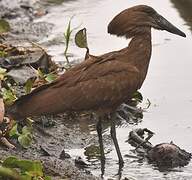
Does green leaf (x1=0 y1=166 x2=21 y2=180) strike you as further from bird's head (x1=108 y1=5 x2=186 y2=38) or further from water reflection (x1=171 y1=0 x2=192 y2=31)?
water reflection (x1=171 y1=0 x2=192 y2=31)

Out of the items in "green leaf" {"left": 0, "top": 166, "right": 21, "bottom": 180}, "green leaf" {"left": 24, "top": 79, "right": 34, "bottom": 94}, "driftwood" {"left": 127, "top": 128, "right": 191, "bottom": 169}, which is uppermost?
"green leaf" {"left": 0, "top": 166, "right": 21, "bottom": 180}

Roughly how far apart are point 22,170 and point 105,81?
139 cm

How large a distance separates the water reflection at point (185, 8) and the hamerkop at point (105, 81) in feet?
12.5

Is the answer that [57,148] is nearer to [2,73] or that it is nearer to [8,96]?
[8,96]

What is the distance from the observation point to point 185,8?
482 inches

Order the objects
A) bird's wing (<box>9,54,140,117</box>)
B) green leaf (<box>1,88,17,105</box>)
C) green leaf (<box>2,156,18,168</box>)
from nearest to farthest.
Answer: green leaf (<box>2,156,18,168</box>) → bird's wing (<box>9,54,140,117</box>) → green leaf (<box>1,88,17,105</box>)

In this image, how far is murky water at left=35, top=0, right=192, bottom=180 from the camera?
24.5 ft

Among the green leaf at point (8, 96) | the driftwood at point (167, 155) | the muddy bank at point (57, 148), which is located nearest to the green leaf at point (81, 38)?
the muddy bank at point (57, 148)

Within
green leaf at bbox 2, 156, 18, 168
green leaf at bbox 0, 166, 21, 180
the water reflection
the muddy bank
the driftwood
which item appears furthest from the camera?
the water reflection

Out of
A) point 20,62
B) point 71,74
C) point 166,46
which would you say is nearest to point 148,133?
point 71,74

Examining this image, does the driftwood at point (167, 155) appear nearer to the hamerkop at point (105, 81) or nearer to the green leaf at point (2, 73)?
the hamerkop at point (105, 81)

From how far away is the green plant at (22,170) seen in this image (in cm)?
591

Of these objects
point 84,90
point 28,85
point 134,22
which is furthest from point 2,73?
point 134,22

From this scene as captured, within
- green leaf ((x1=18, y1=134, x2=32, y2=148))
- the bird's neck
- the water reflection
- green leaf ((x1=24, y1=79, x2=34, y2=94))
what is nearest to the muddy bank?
green leaf ((x1=18, y1=134, x2=32, y2=148))
